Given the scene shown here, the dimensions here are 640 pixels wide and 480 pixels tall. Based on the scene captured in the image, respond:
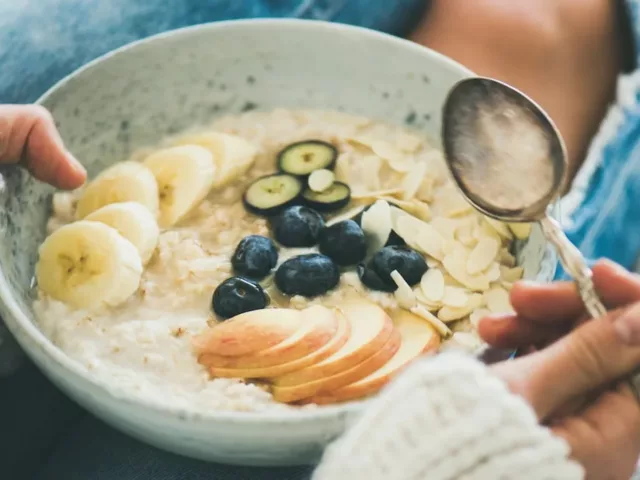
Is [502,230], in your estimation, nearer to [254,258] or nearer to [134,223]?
[254,258]

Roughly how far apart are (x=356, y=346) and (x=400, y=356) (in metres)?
0.04

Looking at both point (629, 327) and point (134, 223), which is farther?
point (134, 223)

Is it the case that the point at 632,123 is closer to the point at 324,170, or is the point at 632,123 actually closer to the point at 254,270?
the point at 324,170

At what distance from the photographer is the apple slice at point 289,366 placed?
635 millimetres

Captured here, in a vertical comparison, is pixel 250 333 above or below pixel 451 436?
below

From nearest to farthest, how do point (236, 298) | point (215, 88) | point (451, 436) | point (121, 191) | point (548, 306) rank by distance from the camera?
point (451, 436)
point (548, 306)
point (236, 298)
point (121, 191)
point (215, 88)

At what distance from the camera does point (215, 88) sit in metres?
0.95

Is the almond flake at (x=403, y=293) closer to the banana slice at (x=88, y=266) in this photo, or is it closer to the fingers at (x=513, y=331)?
the fingers at (x=513, y=331)

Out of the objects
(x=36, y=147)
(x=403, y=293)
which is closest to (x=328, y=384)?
(x=403, y=293)

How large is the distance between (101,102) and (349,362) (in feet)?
1.47

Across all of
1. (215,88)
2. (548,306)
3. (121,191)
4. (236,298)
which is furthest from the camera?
(215,88)

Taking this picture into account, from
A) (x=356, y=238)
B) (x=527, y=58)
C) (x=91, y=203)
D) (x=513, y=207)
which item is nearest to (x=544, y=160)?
(x=513, y=207)

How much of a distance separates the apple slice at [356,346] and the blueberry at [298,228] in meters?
0.10

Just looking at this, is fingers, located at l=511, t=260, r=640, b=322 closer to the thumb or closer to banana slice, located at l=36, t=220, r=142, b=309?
the thumb
